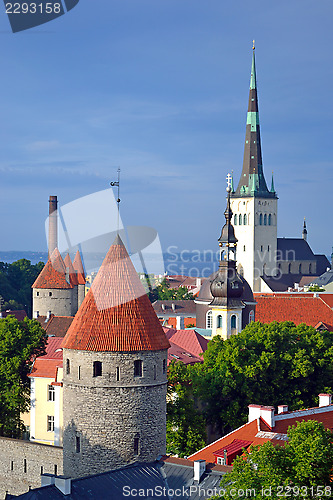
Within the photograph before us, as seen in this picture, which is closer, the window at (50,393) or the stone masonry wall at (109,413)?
the stone masonry wall at (109,413)

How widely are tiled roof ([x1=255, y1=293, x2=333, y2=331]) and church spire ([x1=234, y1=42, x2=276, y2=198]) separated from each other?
50.8 metres

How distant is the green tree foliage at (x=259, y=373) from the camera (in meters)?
35.7

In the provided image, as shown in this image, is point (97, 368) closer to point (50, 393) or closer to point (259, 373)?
point (50, 393)

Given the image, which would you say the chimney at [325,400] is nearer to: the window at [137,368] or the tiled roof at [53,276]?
the window at [137,368]

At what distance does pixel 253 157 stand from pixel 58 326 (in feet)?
216

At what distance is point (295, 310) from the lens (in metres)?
67.7

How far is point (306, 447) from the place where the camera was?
60.7 ft

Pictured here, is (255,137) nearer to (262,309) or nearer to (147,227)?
(262,309)

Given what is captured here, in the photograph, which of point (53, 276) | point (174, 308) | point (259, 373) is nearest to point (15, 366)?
point (259, 373)

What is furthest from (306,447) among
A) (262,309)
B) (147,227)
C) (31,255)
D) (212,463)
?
(31,255)

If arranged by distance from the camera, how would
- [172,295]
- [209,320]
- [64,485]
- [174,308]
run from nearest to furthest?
1. [64,485]
2. [209,320]
3. [174,308]
4. [172,295]

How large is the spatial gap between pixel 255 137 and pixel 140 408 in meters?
93.5

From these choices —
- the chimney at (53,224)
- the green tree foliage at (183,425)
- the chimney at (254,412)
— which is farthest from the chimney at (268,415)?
the chimney at (53,224)

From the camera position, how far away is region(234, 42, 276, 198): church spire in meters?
117
